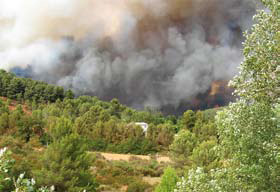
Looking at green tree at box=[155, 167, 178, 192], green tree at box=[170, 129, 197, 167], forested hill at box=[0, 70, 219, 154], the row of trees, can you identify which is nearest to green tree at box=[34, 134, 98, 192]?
forested hill at box=[0, 70, 219, 154]

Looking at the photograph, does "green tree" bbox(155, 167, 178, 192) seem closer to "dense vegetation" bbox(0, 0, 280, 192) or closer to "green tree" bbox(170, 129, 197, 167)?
"dense vegetation" bbox(0, 0, 280, 192)

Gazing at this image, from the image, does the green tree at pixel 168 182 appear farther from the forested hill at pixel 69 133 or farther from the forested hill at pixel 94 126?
the forested hill at pixel 94 126

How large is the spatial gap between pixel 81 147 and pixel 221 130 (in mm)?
12494

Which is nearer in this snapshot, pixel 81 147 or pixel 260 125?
pixel 260 125

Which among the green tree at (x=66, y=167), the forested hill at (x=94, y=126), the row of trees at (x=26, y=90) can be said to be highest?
the row of trees at (x=26, y=90)

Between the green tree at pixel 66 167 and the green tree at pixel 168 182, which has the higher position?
the green tree at pixel 66 167

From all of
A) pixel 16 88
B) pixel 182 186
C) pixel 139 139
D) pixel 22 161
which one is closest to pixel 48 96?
pixel 16 88

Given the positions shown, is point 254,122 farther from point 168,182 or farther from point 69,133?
point 69,133

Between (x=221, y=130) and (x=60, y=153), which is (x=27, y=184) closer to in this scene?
(x=221, y=130)

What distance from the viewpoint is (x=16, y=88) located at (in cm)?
9450

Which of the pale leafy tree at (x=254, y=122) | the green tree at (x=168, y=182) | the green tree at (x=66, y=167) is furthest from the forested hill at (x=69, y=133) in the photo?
the pale leafy tree at (x=254, y=122)

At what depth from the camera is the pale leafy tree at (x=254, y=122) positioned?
7645mm

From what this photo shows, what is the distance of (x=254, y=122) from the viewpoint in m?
7.95

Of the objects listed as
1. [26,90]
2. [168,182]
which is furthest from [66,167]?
[26,90]
